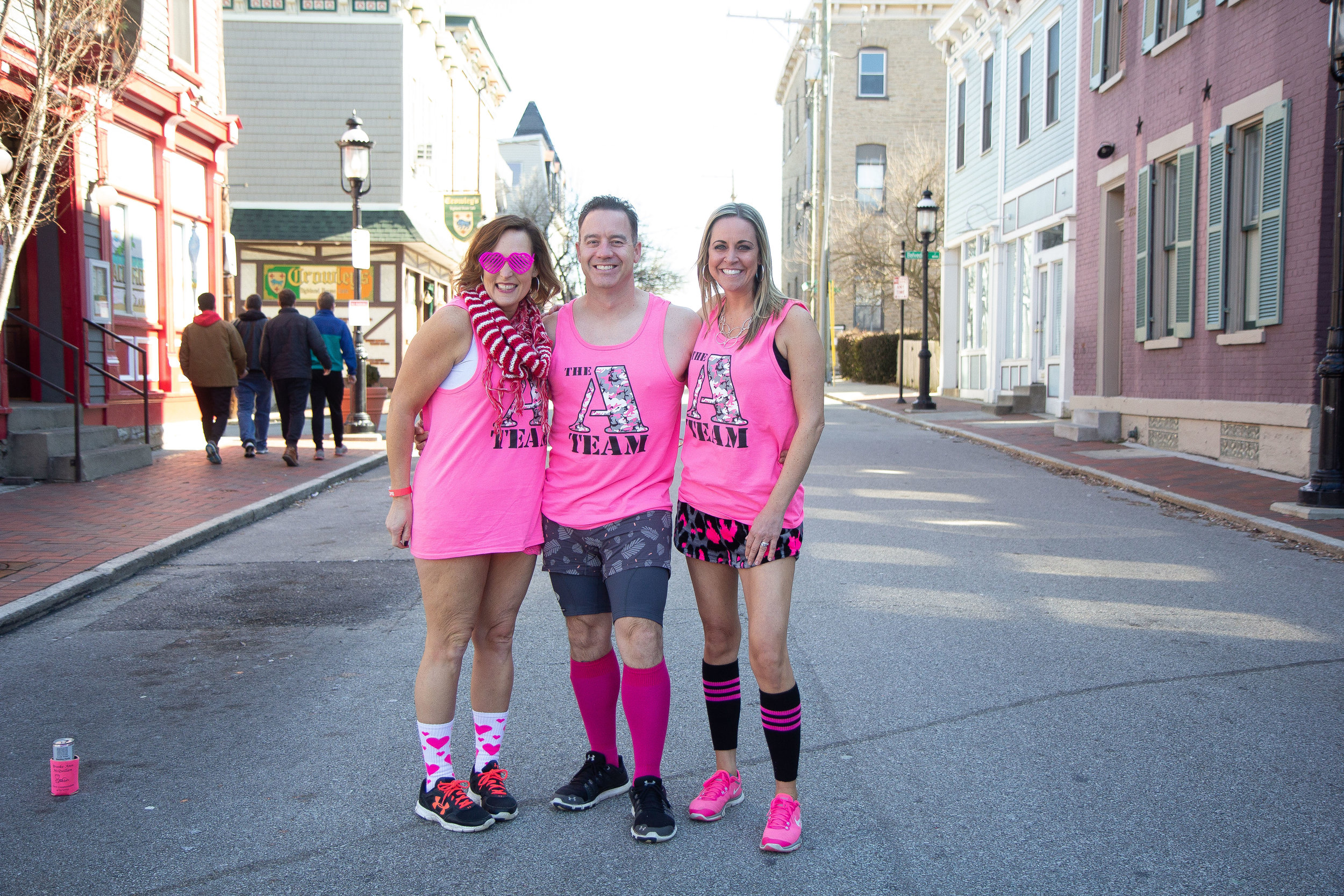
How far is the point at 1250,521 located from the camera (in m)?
8.73

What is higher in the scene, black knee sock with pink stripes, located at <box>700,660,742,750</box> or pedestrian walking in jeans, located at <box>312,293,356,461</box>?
pedestrian walking in jeans, located at <box>312,293,356,461</box>

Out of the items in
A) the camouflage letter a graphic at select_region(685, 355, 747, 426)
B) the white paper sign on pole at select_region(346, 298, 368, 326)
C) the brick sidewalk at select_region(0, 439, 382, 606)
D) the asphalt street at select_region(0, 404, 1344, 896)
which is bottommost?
the asphalt street at select_region(0, 404, 1344, 896)

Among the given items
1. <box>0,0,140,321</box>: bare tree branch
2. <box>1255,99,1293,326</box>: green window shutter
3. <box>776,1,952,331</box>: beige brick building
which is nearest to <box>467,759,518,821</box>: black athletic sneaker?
<box>0,0,140,321</box>: bare tree branch

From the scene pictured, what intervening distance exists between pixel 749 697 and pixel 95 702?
8.80 feet

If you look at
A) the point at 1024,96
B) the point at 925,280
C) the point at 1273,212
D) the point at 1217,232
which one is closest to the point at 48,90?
the point at 1273,212

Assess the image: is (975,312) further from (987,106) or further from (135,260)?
(135,260)

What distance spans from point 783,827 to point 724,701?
0.44m

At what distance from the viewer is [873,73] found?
41.2 meters

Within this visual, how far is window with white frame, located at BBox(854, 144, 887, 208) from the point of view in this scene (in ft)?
136

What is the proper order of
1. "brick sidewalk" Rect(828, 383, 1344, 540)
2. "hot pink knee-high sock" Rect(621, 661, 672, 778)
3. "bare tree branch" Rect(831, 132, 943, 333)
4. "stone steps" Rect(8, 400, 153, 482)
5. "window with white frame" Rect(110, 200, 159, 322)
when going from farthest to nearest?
"bare tree branch" Rect(831, 132, 943, 333)
"window with white frame" Rect(110, 200, 159, 322)
"stone steps" Rect(8, 400, 153, 482)
"brick sidewalk" Rect(828, 383, 1344, 540)
"hot pink knee-high sock" Rect(621, 661, 672, 778)

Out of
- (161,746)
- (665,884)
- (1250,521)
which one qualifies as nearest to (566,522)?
(665,884)

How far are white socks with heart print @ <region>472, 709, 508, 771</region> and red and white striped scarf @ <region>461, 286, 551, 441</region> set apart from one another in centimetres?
91

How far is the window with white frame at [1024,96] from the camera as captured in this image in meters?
21.6

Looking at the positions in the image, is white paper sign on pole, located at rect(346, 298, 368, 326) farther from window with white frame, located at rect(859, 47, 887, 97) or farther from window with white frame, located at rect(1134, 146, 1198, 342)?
window with white frame, located at rect(859, 47, 887, 97)
